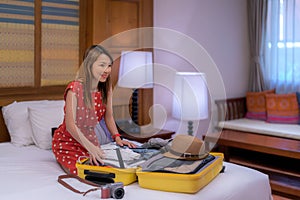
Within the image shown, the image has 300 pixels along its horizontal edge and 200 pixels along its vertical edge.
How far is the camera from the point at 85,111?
2.43 meters

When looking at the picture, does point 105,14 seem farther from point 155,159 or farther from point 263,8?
point 263,8

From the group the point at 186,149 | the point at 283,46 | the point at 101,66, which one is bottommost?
the point at 186,149

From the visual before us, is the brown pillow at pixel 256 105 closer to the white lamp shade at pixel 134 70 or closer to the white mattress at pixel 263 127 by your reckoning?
the white mattress at pixel 263 127

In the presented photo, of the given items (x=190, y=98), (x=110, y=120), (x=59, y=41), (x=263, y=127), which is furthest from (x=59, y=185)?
(x=263, y=127)

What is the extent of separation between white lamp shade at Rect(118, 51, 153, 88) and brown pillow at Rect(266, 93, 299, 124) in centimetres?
172

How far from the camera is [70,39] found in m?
3.30

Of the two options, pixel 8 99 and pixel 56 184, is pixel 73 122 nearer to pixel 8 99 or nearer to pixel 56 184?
pixel 56 184

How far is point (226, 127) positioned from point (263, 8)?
1552 millimetres

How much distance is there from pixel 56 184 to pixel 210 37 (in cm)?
301

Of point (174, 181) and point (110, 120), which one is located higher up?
point (110, 120)

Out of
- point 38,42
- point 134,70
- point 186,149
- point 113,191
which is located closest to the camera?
point 113,191

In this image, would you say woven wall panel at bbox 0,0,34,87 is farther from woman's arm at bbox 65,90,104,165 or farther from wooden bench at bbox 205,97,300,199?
wooden bench at bbox 205,97,300,199

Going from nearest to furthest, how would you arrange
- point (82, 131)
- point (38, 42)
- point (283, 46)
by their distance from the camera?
point (82, 131) < point (38, 42) < point (283, 46)

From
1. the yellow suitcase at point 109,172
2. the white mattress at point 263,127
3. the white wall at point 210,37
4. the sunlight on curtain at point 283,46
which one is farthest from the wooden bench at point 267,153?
the yellow suitcase at point 109,172
